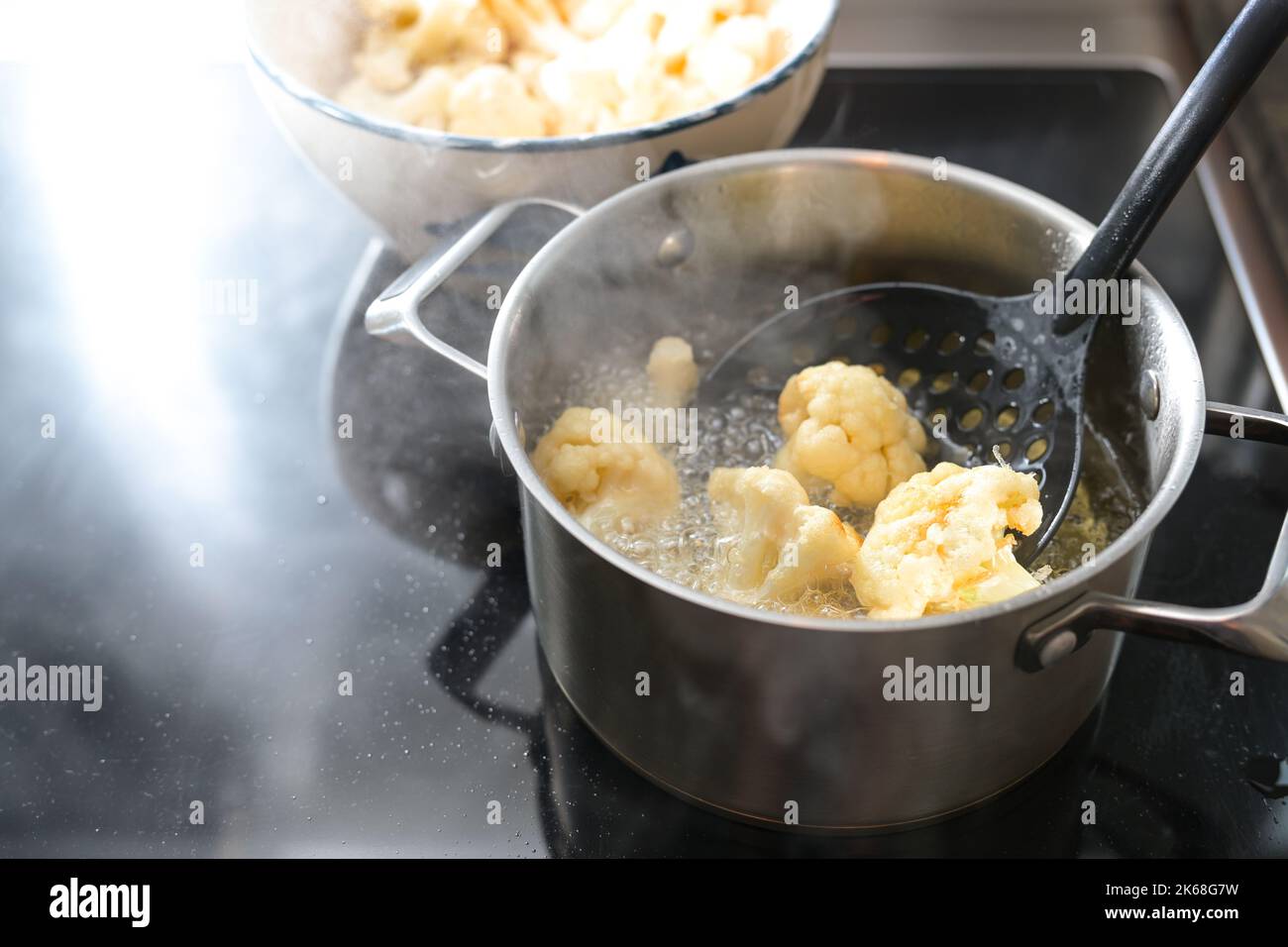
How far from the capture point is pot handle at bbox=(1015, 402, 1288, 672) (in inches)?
20.7

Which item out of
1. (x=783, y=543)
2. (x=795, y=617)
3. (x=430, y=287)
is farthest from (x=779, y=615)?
(x=430, y=287)

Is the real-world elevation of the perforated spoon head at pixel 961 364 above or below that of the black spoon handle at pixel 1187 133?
below

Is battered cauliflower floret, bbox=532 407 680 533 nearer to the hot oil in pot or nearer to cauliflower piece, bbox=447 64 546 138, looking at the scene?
the hot oil in pot

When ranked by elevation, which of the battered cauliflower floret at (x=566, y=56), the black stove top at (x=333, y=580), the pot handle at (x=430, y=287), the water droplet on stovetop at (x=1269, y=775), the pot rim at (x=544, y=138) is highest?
the battered cauliflower floret at (x=566, y=56)

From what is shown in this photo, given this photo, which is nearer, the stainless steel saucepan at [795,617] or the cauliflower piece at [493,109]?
the stainless steel saucepan at [795,617]

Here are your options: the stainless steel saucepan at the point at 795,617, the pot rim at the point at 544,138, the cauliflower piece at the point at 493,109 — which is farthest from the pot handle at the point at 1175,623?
the cauliflower piece at the point at 493,109

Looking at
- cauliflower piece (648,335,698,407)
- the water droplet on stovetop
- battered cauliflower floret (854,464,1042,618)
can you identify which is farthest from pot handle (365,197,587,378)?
the water droplet on stovetop

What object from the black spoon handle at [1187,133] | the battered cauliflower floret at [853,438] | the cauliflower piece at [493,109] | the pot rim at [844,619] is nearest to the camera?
the pot rim at [844,619]

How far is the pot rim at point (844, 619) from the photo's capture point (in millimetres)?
522

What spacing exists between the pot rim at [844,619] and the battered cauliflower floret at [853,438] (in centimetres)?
14

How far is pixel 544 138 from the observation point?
810 millimetres

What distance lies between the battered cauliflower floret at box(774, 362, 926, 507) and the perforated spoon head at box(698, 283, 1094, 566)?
0.05 meters

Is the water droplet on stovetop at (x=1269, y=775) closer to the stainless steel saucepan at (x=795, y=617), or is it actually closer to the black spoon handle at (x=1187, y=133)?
the stainless steel saucepan at (x=795, y=617)
